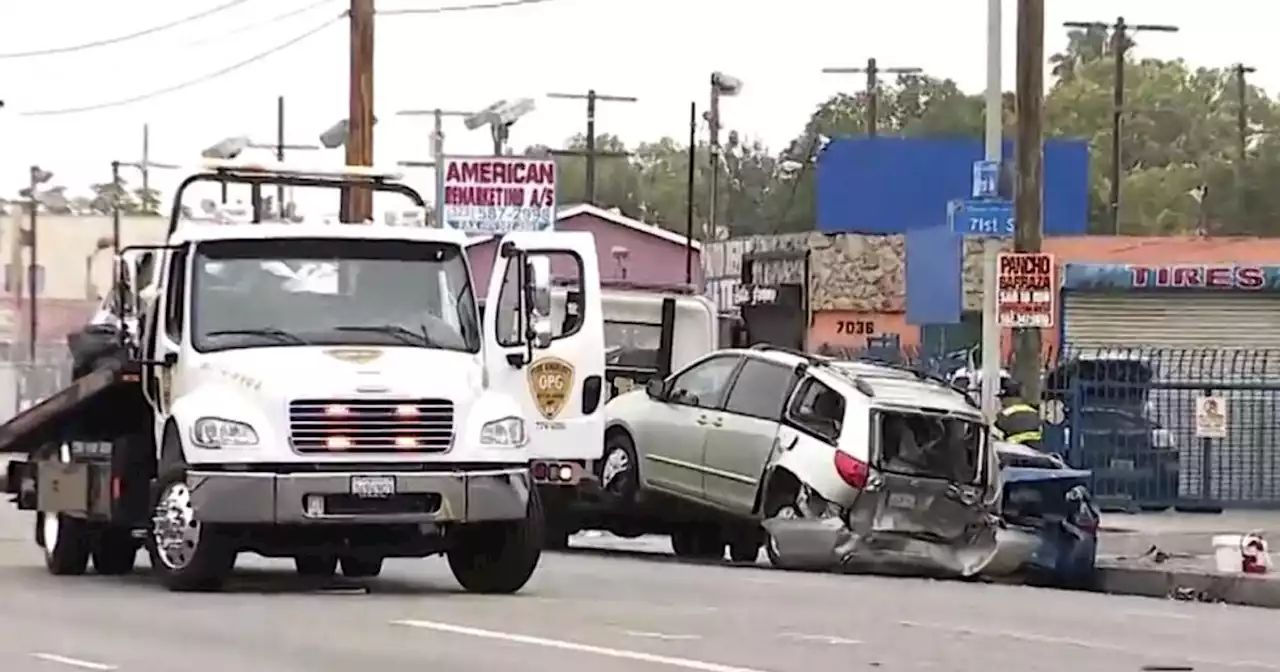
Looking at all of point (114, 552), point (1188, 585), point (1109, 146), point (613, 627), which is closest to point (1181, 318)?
point (1188, 585)

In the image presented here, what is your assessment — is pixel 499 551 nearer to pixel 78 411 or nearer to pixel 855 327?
Answer: pixel 78 411

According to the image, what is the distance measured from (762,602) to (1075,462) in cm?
1138

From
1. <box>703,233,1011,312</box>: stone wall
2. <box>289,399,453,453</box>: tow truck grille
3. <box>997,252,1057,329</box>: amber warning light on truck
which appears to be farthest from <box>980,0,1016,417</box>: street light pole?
<box>703,233,1011,312</box>: stone wall

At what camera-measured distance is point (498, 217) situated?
106 ft

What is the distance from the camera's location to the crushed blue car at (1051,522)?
66.2ft

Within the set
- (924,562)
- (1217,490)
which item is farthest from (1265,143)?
(924,562)

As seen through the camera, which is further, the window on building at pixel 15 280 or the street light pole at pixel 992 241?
the window on building at pixel 15 280

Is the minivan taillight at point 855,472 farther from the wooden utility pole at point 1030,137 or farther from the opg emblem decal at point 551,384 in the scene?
the wooden utility pole at point 1030,137

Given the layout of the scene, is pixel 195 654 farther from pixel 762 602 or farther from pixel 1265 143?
pixel 1265 143

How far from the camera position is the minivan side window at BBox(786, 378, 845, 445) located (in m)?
19.6

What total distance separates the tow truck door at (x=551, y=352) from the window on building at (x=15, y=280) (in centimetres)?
6681

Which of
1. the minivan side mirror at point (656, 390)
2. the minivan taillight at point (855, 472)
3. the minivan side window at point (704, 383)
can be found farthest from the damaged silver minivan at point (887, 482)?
the minivan side mirror at point (656, 390)

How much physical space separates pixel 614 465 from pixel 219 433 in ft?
22.7

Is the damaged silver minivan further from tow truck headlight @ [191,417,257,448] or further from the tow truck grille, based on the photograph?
tow truck headlight @ [191,417,257,448]
